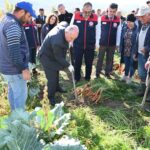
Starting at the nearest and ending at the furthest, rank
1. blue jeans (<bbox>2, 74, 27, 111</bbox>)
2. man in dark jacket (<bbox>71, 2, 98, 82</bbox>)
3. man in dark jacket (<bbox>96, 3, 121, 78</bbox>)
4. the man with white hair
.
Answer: blue jeans (<bbox>2, 74, 27, 111</bbox>) < the man with white hair < man in dark jacket (<bbox>71, 2, 98, 82</bbox>) < man in dark jacket (<bbox>96, 3, 121, 78</bbox>)

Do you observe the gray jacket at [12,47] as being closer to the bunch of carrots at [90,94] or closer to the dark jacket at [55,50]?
the dark jacket at [55,50]

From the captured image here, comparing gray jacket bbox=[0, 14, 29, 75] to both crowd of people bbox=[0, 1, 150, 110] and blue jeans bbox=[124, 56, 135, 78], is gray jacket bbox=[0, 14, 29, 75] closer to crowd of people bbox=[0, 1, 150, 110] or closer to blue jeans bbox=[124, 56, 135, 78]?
crowd of people bbox=[0, 1, 150, 110]

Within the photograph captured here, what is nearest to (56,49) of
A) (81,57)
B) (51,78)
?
(51,78)

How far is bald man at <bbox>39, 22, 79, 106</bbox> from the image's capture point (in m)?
5.58

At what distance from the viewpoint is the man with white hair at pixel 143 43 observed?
600cm

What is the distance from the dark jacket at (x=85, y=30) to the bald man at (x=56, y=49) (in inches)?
69.1

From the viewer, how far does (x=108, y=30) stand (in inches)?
318

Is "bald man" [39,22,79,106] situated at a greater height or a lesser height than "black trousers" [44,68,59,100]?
greater

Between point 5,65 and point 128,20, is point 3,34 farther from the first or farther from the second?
point 128,20

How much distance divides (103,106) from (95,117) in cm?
66

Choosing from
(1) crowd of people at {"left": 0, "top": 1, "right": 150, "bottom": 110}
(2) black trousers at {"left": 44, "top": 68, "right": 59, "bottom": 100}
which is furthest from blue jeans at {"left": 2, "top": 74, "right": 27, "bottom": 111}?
(2) black trousers at {"left": 44, "top": 68, "right": 59, "bottom": 100}

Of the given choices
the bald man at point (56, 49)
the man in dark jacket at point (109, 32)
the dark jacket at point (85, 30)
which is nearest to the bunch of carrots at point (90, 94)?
the bald man at point (56, 49)

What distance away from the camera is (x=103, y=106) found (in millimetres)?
6469

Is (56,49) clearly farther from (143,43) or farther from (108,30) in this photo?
(108,30)
